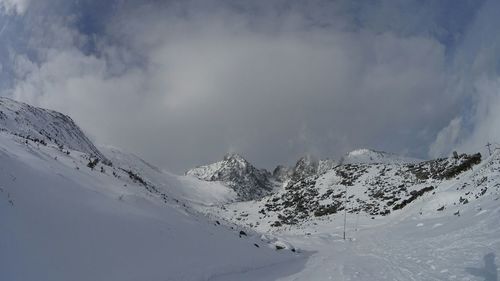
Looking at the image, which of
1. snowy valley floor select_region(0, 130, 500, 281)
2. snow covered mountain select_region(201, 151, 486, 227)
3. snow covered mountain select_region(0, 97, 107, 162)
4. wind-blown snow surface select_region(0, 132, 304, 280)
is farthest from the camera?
snow covered mountain select_region(201, 151, 486, 227)

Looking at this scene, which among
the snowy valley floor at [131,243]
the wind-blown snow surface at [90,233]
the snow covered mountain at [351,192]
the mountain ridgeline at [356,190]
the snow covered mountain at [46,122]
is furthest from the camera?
the snow covered mountain at [351,192]

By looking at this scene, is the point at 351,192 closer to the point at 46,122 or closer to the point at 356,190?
the point at 356,190

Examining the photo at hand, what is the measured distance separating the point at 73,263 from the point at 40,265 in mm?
1099

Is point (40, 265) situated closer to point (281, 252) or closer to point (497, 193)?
point (281, 252)

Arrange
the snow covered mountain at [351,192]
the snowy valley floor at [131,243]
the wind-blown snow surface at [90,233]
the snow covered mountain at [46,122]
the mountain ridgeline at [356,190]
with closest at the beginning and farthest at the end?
the wind-blown snow surface at [90,233] < the snowy valley floor at [131,243] < the snow covered mountain at [46,122] < the mountain ridgeline at [356,190] < the snow covered mountain at [351,192]

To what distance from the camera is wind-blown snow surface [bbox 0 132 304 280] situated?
11859 mm

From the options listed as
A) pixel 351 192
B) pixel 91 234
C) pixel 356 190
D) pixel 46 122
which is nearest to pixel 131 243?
pixel 91 234

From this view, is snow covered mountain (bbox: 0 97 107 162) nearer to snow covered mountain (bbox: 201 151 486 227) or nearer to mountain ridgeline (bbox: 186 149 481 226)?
snow covered mountain (bbox: 201 151 486 227)

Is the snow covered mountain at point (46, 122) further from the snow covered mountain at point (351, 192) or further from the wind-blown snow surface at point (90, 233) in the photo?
the wind-blown snow surface at point (90, 233)

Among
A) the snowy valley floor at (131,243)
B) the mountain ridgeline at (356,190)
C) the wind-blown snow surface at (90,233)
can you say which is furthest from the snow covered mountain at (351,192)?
the wind-blown snow surface at (90,233)

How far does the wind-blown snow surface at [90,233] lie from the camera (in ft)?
38.9

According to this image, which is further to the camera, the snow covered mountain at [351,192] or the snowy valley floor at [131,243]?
the snow covered mountain at [351,192]

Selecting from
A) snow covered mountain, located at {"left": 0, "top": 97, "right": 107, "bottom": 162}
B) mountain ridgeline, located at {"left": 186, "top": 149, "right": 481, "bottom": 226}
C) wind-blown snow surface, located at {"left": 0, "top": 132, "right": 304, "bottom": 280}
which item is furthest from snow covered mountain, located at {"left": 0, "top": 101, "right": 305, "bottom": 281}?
mountain ridgeline, located at {"left": 186, "top": 149, "right": 481, "bottom": 226}

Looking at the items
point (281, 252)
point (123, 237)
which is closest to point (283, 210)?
point (281, 252)
